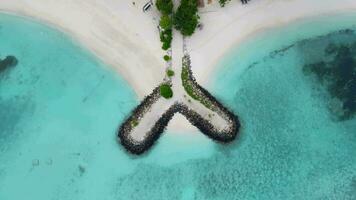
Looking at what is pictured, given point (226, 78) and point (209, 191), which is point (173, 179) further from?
point (226, 78)

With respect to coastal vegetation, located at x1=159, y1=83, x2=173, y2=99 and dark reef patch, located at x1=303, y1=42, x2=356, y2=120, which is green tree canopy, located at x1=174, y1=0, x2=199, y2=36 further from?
dark reef patch, located at x1=303, y1=42, x2=356, y2=120

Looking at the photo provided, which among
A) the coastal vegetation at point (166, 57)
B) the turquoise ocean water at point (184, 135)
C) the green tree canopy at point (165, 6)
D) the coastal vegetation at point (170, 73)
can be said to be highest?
the green tree canopy at point (165, 6)

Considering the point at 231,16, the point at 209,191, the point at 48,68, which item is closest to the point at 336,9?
the point at 231,16

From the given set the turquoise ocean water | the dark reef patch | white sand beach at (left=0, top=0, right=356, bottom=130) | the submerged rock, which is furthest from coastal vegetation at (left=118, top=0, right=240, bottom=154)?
the submerged rock

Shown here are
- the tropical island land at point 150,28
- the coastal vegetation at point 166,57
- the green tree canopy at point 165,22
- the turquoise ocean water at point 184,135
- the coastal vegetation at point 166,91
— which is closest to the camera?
the turquoise ocean water at point 184,135

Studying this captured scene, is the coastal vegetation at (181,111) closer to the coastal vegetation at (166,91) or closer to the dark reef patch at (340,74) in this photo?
the coastal vegetation at (166,91)

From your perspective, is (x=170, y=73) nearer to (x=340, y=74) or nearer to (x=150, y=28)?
(x=150, y=28)

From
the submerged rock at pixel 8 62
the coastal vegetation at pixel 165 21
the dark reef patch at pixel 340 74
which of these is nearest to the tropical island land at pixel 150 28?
the coastal vegetation at pixel 165 21

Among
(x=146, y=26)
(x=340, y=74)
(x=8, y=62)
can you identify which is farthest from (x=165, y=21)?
(x=340, y=74)
